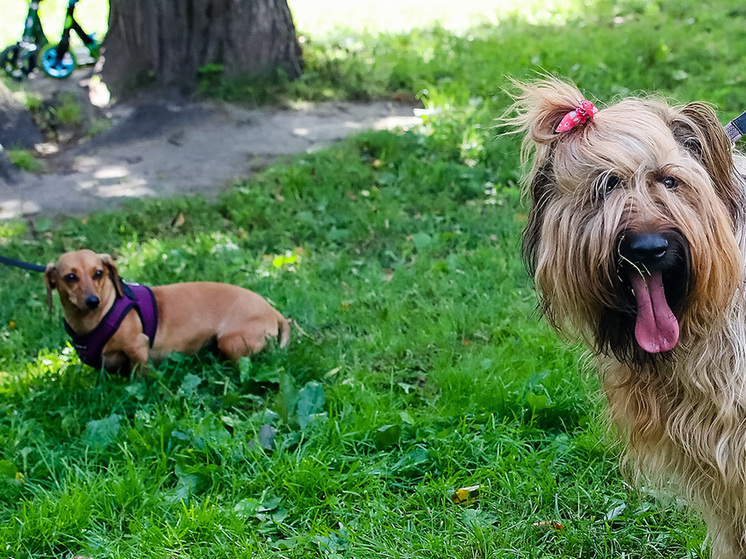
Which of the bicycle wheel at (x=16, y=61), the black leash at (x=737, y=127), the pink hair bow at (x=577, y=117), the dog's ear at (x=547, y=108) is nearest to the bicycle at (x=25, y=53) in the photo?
the bicycle wheel at (x=16, y=61)

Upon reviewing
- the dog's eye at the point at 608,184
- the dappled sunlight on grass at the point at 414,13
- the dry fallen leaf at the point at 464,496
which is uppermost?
the dappled sunlight on grass at the point at 414,13

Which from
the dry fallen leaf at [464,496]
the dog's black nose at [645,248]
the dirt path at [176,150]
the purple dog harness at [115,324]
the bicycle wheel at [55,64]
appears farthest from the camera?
the bicycle wheel at [55,64]

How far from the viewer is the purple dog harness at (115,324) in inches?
164

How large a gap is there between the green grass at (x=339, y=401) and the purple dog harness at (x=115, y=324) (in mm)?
133

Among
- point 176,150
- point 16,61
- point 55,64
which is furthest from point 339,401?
point 16,61

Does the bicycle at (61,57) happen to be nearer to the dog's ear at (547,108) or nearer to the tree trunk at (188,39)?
the tree trunk at (188,39)

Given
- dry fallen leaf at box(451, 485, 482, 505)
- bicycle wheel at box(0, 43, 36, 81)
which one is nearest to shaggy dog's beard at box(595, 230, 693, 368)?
dry fallen leaf at box(451, 485, 482, 505)

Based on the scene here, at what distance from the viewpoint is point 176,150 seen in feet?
24.4

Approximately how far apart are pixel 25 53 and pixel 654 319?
28.3 feet

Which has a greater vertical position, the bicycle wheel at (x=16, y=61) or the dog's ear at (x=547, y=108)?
the dog's ear at (x=547, y=108)

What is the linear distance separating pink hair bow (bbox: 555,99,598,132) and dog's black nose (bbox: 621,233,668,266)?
1.26ft

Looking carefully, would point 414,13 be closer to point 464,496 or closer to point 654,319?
point 464,496

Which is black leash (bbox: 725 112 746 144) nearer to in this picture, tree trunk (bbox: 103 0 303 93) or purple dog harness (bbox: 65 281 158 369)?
purple dog harness (bbox: 65 281 158 369)

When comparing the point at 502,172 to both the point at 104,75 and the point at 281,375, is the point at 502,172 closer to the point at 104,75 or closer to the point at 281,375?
the point at 281,375
